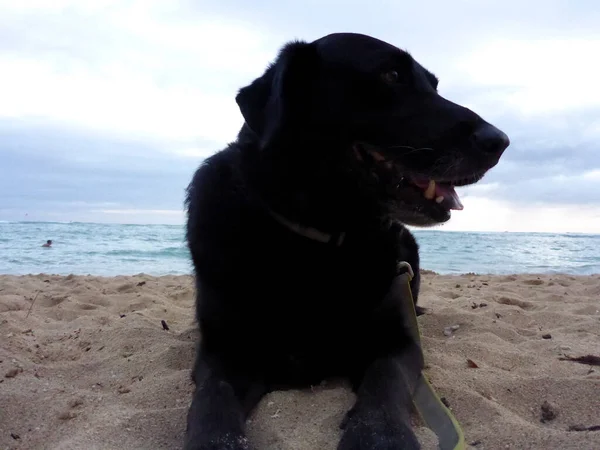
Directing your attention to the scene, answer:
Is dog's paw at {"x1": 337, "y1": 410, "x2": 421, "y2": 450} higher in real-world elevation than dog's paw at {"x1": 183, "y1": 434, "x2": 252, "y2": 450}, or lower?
higher

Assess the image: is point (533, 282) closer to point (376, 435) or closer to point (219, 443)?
point (376, 435)

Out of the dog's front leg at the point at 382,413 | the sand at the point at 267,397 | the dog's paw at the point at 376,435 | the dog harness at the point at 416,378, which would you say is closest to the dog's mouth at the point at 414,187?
the dog harness at the point at 416,378

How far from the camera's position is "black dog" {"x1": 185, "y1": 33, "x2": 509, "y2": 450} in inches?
79.7

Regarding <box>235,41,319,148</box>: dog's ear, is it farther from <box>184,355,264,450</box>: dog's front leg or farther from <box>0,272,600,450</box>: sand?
<box>0,272,600,450</box>: sand

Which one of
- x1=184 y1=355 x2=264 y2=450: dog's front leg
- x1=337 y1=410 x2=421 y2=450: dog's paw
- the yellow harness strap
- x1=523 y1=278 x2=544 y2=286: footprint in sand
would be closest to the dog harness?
the yellow harness strap

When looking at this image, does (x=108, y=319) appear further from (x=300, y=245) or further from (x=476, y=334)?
(x=476, y=334)

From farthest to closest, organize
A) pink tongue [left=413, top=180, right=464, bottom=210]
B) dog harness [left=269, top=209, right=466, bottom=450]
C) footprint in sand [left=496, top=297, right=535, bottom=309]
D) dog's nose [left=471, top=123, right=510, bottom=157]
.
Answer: footprint in sand [left=496, top=297, right=535, bottom=309], pink tongue [left=413, top=180, right=464, bottom=210], dog's nose [left=471, top=123, right=510, bottom=157], dog harness [left=269, top=209, right=466, bottom=450]

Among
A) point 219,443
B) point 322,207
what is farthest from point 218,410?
point 322,207

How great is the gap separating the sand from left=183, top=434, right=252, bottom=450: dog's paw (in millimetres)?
99

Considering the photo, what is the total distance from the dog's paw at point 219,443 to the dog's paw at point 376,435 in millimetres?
294

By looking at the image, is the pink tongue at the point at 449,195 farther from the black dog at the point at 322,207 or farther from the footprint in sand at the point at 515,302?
the footprint in sand at the point at 515,302

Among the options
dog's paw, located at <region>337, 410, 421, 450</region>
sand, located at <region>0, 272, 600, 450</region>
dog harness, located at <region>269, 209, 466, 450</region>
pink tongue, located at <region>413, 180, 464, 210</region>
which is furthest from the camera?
pink tongue, located at <region>413, 180, 464, 210</region>

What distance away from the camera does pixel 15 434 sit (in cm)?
176

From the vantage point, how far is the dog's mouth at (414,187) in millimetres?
2088
